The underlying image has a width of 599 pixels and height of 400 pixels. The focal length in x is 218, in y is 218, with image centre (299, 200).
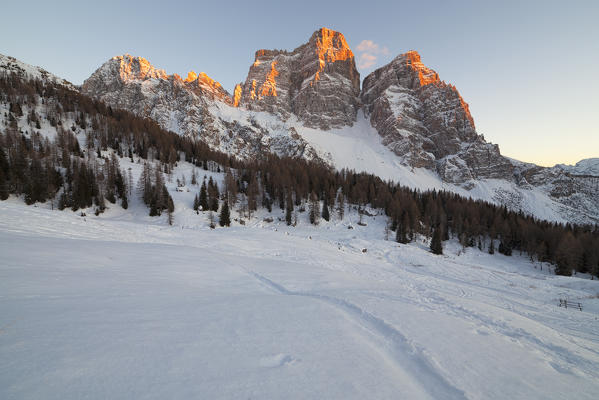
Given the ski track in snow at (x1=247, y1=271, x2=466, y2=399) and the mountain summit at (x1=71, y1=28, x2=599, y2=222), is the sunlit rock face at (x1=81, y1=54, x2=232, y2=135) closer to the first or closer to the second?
the mountain summit at (x1=71, y1=28, x2=599, y2=222)

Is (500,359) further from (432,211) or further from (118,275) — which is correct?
(432,211)

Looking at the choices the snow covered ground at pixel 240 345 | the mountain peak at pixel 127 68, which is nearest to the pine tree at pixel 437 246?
the snow covered ground at pixel 240 345

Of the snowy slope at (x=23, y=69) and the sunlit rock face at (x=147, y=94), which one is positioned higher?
the sunlit rock face at (x=147, y=94)

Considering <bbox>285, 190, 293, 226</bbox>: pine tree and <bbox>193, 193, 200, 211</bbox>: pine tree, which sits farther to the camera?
<bbox>285, 190, 293, 226</bbox>: pine tree

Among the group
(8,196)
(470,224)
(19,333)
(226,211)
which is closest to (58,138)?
(8,196)

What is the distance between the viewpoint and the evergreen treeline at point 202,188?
41694 millimetres

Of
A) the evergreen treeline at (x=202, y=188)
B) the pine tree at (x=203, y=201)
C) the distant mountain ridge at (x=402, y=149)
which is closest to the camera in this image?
the evergreen treeline at (x=202, y=188)

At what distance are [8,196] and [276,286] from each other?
53931 mm

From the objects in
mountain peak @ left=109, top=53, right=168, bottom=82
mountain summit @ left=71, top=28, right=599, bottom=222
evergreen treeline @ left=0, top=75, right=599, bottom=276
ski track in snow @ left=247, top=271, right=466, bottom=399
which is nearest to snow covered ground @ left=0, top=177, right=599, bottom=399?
ski track in snow @ left=247, top=271, right=466, bottom=399

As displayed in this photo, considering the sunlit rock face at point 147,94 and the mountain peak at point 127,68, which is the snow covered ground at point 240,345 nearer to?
the sunlit rock face at point 147,94

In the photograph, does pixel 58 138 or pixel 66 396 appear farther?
pixel 58 138

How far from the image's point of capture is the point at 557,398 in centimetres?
346

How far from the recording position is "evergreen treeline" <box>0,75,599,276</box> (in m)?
41.7

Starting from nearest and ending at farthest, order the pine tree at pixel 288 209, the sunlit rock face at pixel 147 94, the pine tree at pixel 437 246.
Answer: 1. the pine tree at pixel 437 246
2. the pine tree at pixel 288 209
3. the sunlit rock face at pixel 147 94
